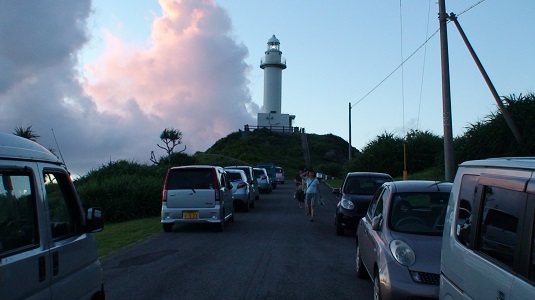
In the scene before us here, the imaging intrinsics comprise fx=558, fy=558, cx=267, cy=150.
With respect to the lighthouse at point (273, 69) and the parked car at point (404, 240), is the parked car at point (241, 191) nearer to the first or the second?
the parked car at point (404, 240)

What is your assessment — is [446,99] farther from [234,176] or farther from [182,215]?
[234,176]

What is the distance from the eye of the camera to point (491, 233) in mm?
3871

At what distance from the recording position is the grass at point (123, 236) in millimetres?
12648

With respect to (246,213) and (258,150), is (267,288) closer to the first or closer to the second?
(246,213)

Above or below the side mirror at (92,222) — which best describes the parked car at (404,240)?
below

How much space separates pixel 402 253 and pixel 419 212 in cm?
142

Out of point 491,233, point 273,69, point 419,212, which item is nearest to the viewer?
point 491,233

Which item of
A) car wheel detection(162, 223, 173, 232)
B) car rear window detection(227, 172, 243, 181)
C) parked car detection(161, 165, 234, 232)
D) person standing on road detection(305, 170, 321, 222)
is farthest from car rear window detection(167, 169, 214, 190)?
car rear window detection(227, 172, 243, 181)

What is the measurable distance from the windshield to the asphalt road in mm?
1218

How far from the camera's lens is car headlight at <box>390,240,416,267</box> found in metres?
6.40

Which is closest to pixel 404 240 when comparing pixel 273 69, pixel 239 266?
pixel 239 266

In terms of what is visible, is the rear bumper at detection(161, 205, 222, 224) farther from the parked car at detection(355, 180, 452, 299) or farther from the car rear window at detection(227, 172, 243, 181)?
the car rear window at detection(227, 172, 243, 181)

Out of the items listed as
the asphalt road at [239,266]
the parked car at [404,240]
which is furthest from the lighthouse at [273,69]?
the parked car at [404,240]

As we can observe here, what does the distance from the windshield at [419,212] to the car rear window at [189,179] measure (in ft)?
27.7
